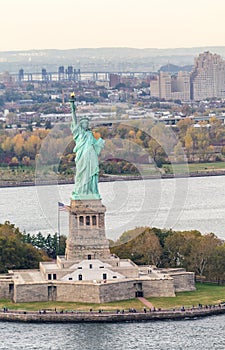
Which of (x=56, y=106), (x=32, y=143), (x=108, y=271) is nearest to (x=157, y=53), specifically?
(x=56, y=106)

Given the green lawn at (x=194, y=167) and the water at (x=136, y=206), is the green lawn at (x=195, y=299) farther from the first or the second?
the green lawn at (x=194, y=167)

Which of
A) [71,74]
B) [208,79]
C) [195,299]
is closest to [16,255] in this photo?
[195,299]

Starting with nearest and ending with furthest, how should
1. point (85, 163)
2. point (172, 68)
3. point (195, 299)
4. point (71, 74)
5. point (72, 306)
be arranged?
point (72, 306) < point (195, 299) < point (85, 163) < point (172, 68) < point (71, 74)

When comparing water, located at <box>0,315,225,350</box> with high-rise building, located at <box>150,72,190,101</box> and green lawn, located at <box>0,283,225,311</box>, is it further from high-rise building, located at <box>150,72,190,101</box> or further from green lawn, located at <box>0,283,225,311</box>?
high-rise building, located at <box>150,72,190,101</box>

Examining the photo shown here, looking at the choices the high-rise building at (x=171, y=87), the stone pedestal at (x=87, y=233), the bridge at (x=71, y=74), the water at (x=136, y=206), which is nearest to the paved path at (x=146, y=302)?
the stone pedestal at (x=87, y=233)

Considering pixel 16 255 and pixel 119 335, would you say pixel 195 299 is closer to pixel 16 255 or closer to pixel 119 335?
pixel 119 335

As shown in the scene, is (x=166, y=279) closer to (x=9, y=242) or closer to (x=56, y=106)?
(x=9, y=242)
